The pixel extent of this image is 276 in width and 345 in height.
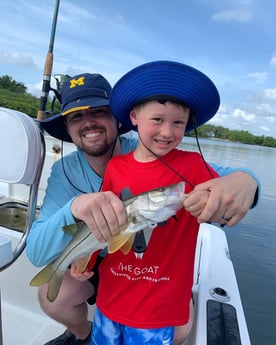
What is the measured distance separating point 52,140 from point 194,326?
288 cm

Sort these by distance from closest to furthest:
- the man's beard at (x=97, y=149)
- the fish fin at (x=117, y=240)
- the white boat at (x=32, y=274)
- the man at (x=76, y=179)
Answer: the fish fin at (x=117, y=240) → the man at (x=76, y=179) → the white boat at (x=32, y=274) → the man's beard at (x=97, y=149)

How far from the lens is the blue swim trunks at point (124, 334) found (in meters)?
1.63

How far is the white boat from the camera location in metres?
1.77

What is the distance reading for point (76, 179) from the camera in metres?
2.15

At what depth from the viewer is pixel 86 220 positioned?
4.55 feet

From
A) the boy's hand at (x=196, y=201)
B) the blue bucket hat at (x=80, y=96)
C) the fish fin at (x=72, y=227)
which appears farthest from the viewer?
the blue bucket hat at (x=80, y=96)

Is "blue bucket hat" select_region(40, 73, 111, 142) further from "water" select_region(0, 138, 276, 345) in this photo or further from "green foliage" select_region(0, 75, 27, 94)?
"green foliage" select_region(0, 75, 27, 94)

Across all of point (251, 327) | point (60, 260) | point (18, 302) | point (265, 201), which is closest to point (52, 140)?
point (18, 302)

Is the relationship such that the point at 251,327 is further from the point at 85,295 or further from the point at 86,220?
the point at 86,220

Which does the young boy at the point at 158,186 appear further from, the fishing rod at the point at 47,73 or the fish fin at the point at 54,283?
the fishing rod at the point at 47,73

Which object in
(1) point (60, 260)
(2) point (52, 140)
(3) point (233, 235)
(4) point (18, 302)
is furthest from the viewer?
(3) point (233, 235)

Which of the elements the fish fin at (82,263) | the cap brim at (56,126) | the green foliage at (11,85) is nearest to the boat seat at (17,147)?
the cap brim at (56,126)

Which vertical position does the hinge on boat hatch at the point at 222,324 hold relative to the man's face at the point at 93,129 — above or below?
below

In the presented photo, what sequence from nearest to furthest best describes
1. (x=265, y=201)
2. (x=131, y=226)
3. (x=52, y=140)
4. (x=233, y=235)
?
(x=131, y=226)
(x=52, y=140)
(x=233, y=235)
(x=265, y=201)
